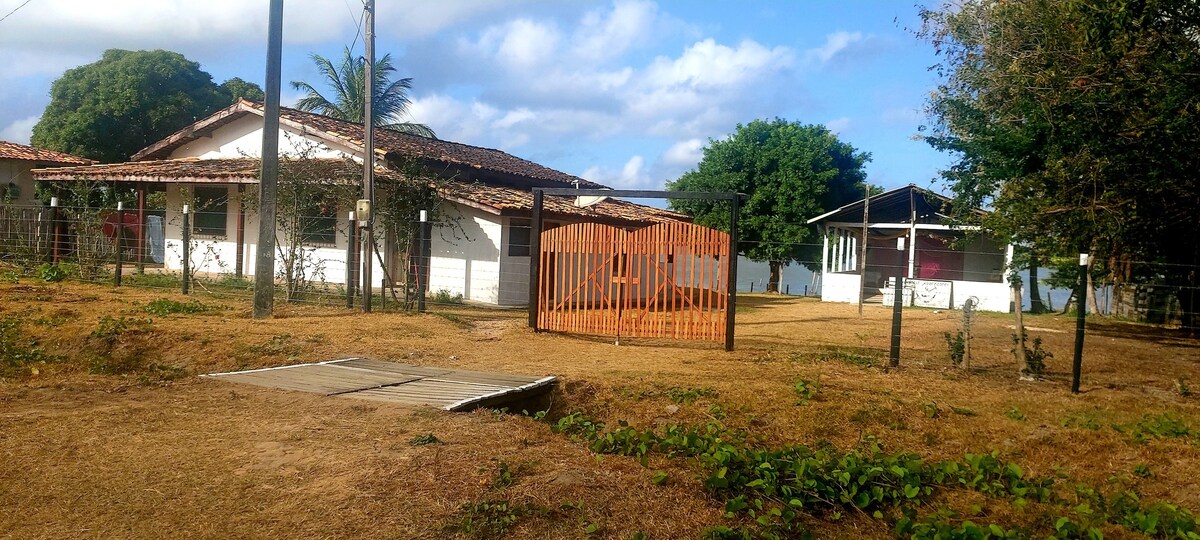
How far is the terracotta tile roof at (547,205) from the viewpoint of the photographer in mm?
17312

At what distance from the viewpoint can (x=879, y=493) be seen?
5.07 meters

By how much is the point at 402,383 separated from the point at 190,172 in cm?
1376

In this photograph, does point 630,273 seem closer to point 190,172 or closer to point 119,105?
point 190,172

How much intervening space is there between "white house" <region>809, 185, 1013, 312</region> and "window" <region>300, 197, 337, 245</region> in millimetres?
11671

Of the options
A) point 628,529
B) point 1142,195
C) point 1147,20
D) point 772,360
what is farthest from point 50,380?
point 1142,195

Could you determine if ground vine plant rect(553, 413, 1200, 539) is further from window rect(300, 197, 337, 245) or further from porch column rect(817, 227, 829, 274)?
porch column rect(817, 227, 829, 274)

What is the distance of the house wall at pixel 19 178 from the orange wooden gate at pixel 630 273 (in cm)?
2064

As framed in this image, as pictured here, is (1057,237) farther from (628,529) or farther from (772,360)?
(628,529)

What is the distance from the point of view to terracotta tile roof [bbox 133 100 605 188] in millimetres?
19641

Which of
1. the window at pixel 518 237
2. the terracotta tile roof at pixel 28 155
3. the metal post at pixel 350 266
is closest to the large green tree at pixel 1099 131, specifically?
the window at pixel 518 237

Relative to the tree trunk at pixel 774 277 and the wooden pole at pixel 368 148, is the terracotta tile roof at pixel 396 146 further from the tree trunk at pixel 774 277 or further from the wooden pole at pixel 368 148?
the tree trunk at pixel 774 277

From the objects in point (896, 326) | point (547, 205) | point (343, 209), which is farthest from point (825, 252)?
point (896, 326)

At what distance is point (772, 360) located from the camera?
11.0m

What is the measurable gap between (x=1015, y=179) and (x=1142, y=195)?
1.70 meters
